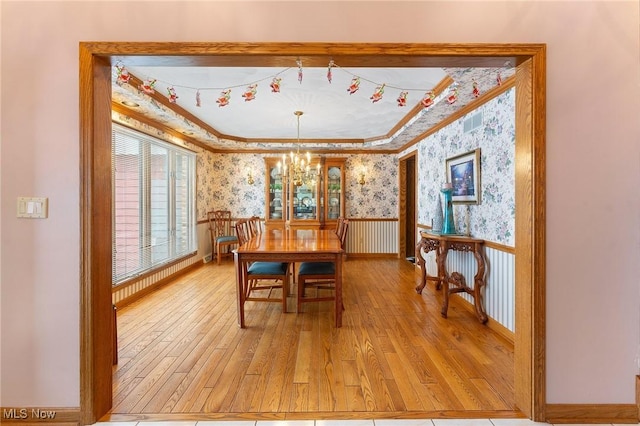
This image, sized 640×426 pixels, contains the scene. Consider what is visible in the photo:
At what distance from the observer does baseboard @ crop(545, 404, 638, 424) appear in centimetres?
169

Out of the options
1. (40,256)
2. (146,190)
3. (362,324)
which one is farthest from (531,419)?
(146,190)

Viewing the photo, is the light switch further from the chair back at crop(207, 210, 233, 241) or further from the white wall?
the chair back at crop(207, 210, 233, 241)

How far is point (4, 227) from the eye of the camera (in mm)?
1679

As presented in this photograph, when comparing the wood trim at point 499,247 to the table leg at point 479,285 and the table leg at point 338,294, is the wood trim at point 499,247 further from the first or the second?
the table leg at point 338,294

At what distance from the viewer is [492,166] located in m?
3.04

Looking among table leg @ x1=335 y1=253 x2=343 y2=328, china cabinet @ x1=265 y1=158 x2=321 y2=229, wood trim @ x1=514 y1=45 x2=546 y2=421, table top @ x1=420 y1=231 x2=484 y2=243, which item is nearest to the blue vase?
table top @ x1=420 y1=231 x2=484 y2=243

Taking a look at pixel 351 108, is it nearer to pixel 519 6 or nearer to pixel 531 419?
pixel 519 6

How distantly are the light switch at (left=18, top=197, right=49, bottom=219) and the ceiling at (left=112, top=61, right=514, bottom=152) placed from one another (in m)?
0.86

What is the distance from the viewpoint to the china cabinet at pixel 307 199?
6230 millimetres

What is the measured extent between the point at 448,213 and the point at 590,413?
215cm

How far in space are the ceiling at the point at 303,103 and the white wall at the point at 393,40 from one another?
29 centimetres

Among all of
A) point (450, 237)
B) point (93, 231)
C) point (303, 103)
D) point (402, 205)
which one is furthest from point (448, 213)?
point (93, 231)

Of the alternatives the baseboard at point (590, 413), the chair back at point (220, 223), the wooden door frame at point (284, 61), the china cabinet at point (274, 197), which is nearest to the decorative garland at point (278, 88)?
the wooden door frame at point (284, 61)

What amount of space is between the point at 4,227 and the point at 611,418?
10.8 feet
